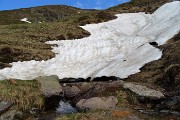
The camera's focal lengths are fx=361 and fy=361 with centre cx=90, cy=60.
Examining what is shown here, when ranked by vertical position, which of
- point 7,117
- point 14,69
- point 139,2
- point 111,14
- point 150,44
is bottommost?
point 7,117

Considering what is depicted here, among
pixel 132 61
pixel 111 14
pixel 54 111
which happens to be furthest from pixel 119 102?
pixel 111 14

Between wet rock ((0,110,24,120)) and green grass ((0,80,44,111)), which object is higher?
green grass ((0,80,44,111))

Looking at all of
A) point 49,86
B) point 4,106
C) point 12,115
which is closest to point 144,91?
point 49,86

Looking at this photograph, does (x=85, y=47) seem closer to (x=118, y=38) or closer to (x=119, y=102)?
(x=118, y=38)

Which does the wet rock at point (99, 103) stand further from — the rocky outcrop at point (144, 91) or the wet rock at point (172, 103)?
the wet rock at point (172, 103)

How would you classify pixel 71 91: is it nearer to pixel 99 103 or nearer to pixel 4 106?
pixel 99 103

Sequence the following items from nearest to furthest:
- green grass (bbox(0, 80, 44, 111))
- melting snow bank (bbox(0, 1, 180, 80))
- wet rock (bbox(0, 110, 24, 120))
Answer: wet rock (bbox(0, 110, 24, 120)) → green grass (bbox(0, 80, 44, 111)) → melting snow bank (bbox(0, 1, 180, 80))

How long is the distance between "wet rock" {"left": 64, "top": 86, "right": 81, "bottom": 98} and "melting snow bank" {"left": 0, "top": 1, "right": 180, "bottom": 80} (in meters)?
4.83

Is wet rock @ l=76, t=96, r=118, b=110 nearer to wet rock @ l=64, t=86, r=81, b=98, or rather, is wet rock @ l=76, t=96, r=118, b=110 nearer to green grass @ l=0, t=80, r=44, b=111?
green grass @ l=0, t=80, r=44, b=111

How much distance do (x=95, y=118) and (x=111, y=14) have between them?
182ft

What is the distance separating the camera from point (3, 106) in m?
27.3

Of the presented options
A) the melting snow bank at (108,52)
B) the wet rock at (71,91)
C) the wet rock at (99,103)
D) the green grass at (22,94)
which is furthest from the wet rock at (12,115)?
the melting snow bank at (108,52)

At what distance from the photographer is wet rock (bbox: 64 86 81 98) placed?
3228cm

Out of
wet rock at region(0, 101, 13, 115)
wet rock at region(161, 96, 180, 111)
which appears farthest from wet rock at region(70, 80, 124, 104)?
wet rock at region(0, 101, 13, 115)
